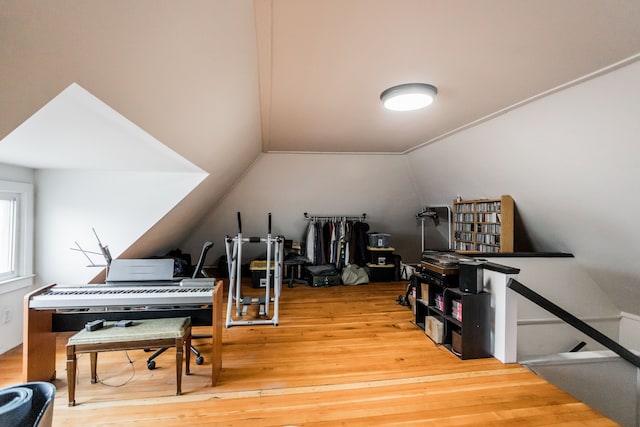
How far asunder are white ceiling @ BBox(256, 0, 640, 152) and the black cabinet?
193 cm

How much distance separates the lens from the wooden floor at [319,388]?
6.38 feet

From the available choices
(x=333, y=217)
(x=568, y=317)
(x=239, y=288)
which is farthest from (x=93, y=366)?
(x=333, y=217)

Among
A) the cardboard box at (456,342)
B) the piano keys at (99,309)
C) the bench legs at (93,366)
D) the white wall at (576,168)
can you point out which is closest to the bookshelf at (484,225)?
the white wall at (576,168)

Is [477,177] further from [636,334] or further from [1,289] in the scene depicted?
[1,289]

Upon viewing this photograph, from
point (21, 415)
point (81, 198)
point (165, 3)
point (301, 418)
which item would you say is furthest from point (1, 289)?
point (165, 3)

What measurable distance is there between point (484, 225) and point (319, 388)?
3383 mm

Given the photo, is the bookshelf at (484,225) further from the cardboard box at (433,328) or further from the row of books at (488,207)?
the cardboard box at (433,328)

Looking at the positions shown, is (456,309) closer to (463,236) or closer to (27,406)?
(463,236)

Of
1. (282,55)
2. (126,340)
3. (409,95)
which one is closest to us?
(282,55)

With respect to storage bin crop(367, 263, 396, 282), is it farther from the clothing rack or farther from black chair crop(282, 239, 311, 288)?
black chair crop(282, 239, 311, 288)

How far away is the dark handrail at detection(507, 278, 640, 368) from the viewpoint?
8.50 ft

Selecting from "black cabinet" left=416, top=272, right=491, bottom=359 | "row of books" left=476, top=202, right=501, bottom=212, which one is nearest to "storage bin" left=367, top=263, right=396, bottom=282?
"row of books" left=476, top=202, right=501, bottom=212

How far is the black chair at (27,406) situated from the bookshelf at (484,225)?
450 centimetres

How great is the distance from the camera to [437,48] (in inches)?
73.1
